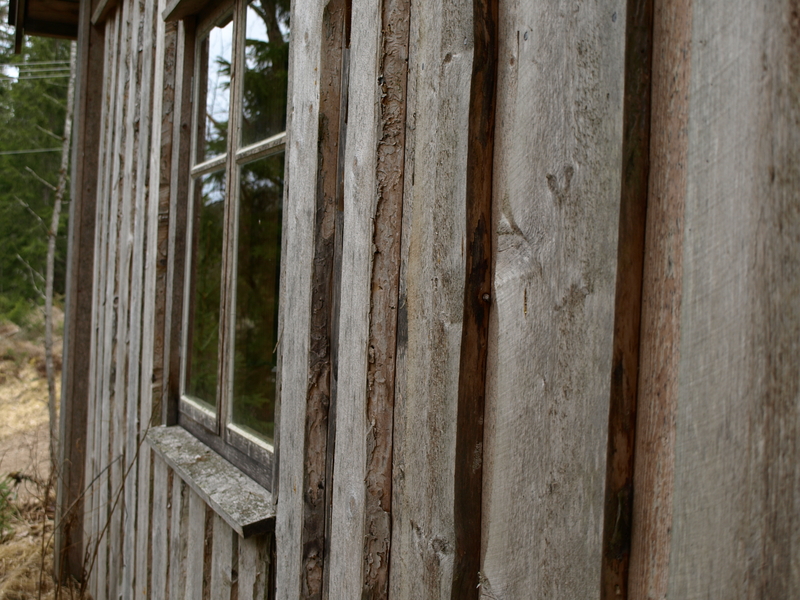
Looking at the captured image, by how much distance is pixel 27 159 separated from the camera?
1118 centimetres

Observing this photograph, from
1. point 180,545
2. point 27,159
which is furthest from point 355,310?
point 27,159

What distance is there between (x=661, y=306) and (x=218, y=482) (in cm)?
147

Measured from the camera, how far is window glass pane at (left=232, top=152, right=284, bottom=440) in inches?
71.1

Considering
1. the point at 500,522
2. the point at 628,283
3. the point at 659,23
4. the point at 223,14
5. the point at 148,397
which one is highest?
the point at 223,14

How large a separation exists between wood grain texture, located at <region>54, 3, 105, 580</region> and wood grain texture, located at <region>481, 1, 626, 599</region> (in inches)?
124

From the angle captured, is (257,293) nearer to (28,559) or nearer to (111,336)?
(111,336)

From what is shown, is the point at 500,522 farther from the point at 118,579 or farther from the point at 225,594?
the point at 118,579

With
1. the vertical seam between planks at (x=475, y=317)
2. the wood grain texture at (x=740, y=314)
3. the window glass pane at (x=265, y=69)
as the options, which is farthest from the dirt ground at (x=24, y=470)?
the wood grain texture at (x=740, y=314)

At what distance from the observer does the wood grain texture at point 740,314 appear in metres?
0.51

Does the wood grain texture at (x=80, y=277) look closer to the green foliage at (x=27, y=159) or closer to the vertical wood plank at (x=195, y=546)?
the vertical wood plank at (x=195, y=546)

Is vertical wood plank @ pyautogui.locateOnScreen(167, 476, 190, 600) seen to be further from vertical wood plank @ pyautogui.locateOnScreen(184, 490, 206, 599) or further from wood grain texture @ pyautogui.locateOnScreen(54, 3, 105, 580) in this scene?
wood grain texture @ pyautogui.locateOnScreen(54, 3, 105, 580)

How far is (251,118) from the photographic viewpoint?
1.94 meters

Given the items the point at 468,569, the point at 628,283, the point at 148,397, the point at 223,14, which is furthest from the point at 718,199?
the point at 148,397

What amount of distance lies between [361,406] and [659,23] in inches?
31.2
